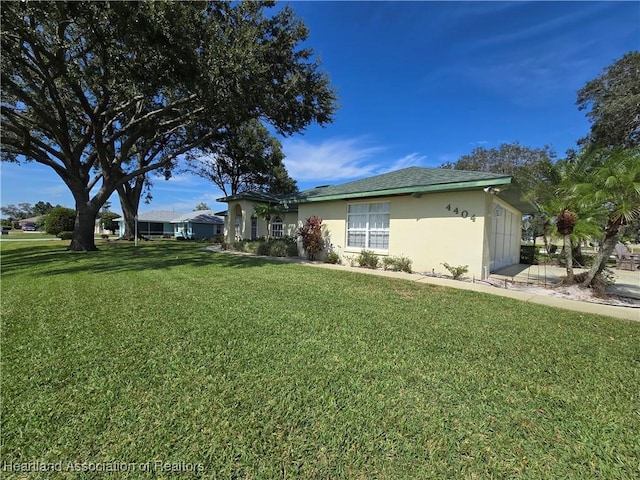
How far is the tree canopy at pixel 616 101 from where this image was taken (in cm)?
1477

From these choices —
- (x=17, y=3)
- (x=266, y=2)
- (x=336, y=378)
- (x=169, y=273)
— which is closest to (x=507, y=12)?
(x=266, y=2)

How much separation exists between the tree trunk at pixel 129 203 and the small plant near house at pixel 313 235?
77.6 feet

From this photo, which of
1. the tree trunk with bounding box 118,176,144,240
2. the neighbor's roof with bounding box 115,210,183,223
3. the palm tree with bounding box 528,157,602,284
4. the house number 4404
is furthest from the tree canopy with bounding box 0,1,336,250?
the neighbor's roof with bounding box 115,210,183,223

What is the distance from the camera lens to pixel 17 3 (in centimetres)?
896

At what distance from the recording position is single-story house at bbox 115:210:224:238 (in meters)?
41.9

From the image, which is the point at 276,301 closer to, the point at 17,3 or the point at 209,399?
the point at 209,399

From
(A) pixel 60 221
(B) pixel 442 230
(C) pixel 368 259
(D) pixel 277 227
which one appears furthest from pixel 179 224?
(B) pixel 442 230

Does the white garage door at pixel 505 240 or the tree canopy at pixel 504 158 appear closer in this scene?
the white garage door at pixel 505 240

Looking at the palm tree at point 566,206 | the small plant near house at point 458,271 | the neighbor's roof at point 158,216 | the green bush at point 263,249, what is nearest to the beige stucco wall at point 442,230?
the small plant near house at point 458,271

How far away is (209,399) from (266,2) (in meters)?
14.2

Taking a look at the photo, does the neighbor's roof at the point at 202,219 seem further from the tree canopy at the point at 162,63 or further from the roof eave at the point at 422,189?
the roof eave at the point at 422,189

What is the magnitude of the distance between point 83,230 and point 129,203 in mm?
15342

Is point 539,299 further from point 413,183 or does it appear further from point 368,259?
point 368,259

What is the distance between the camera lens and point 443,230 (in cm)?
1012
